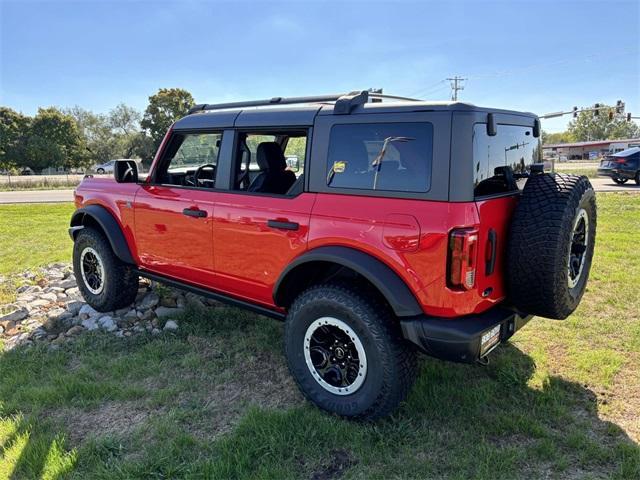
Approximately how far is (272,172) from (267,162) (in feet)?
0.33

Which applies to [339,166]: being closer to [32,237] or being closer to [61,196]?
[32,237]

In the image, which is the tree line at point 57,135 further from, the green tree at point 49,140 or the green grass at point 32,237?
the green grass at point 32,237

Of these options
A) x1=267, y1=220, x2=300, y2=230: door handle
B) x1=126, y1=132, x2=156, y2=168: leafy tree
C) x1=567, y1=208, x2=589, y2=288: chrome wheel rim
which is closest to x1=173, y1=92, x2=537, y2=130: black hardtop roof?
x1=267, y1=220, x2=300, y2=230: door handle

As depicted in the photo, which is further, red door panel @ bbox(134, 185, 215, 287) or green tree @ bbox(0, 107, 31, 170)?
green tree @ bbox(0, 107, 31, 170)

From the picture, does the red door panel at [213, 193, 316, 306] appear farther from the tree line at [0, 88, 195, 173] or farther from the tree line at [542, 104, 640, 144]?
the tree line at [542, 104, 640, 144]

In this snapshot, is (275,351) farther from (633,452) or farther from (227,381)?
(633,452)

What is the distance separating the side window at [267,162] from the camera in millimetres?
3678

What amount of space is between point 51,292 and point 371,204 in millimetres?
4475

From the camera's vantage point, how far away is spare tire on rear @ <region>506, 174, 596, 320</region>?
8.86ft

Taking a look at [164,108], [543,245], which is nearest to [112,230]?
[543,245]

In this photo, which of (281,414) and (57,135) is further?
(57,135)

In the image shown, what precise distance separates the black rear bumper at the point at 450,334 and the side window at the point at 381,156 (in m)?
0.75

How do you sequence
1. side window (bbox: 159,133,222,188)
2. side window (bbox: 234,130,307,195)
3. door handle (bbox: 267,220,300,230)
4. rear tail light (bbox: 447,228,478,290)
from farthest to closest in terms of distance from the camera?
side window (bbox: 159,133,222,188) < side window (bbox: 234,130,307,195) < door handle (bbox: 267,220,300,230) < rear tail light (bbox: 447,228,478,290)

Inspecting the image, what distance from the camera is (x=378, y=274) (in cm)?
272
